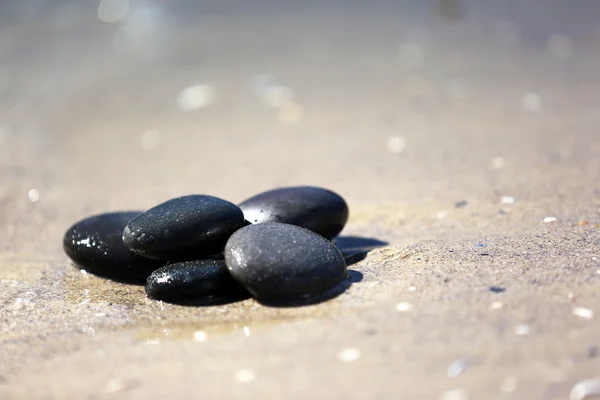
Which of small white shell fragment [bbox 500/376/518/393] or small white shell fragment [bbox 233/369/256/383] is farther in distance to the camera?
small white shell fragment [bbox 233/369/256/383]

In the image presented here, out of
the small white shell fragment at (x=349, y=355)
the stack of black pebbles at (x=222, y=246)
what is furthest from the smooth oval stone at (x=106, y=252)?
the small white shell fragment at (x=349, y=355)

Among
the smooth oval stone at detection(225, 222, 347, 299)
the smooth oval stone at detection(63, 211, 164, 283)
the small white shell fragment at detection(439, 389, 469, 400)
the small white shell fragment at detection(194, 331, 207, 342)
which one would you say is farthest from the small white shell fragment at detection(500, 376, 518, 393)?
the smooth oval stone at detection(63, 211, 164, 283)

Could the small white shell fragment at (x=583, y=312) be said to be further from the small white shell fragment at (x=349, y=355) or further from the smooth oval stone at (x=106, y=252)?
the smooth oval stone at (x=106, y=252)

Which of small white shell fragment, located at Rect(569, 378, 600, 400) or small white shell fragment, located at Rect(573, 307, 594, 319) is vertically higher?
small white shell fragment, located at Rect(573, 307, 594, 319)

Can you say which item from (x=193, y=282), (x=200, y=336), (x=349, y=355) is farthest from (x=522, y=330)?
(x=193, y=282)

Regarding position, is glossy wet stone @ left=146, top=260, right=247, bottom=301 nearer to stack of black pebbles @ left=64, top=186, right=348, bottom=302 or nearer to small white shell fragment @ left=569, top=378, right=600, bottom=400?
stack of black pebbles @ left=64, top=186, right=348, bottom=302

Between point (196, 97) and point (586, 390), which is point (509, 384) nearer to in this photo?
point (586, 390)
